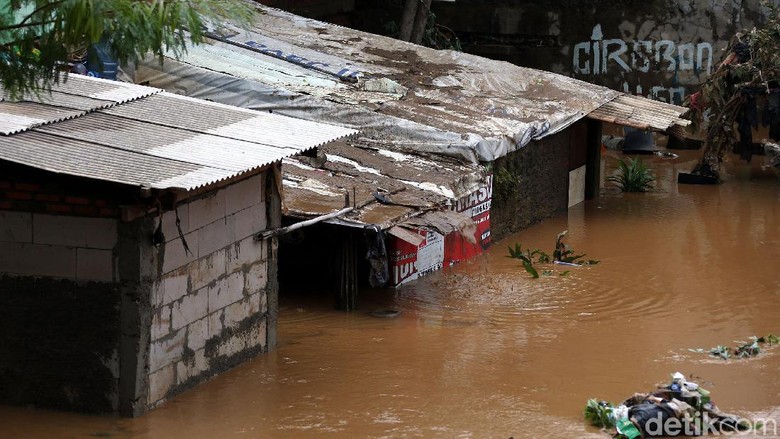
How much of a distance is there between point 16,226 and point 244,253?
6.60 ft

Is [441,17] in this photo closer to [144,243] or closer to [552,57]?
[552,57]

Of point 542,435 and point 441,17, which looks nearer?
point 542,435

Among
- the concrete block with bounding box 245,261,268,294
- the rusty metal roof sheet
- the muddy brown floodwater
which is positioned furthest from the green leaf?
the concrete block with bounding box 245,261,268,294

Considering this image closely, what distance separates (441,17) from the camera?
25.2 m

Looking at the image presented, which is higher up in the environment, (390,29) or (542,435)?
(390,29)

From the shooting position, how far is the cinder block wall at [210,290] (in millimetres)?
9500

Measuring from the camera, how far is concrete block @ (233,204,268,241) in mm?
10484

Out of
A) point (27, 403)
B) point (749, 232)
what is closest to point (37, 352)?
point (27, 403)

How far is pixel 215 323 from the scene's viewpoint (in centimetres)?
1023

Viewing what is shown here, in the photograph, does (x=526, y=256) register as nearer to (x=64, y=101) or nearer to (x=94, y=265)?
(x=64, y=101)

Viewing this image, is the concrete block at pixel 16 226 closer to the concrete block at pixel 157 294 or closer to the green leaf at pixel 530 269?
the concrete block at pixel 157 294

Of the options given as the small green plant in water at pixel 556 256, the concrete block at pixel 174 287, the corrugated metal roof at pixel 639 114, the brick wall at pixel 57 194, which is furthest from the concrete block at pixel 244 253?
the corrugated metal roof at pixel 639 114

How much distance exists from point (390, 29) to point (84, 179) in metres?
15.0

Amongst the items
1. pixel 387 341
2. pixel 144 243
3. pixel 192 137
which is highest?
pixel 192 137
